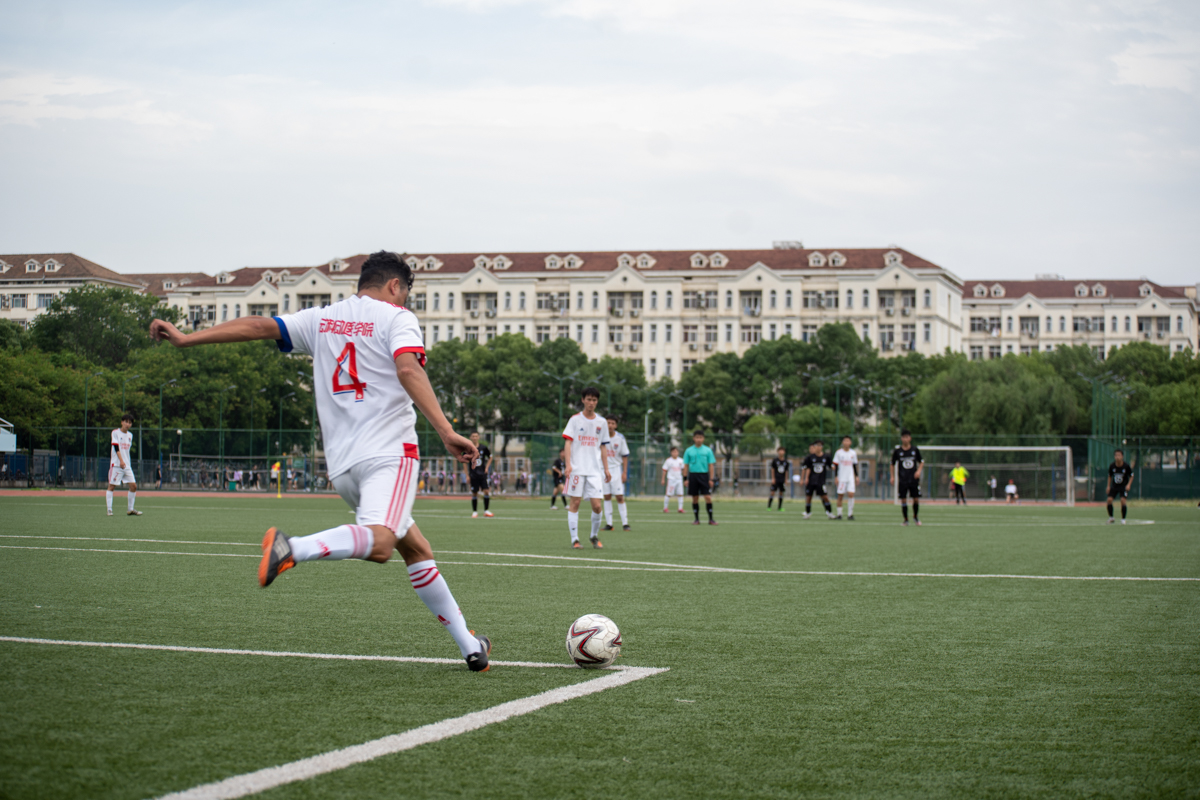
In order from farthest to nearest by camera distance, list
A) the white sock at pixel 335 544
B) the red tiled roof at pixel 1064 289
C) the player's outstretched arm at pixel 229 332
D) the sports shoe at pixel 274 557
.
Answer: the red tiled roof at pixel 1064 289, the player's outstretched arm at pixel 229 332, the white sock at pixel 335 544, the sports shoe at pixel 274 557

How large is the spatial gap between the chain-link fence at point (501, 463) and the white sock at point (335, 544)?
44.9 meters

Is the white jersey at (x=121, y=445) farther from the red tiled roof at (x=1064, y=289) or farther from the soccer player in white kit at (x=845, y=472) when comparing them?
the red tiled roof at (x=1064, y=289)

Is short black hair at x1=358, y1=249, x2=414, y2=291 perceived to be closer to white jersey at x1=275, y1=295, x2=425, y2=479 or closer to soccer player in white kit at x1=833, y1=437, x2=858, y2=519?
white jersey at x1=275, y1=295, x2=425, y2=479

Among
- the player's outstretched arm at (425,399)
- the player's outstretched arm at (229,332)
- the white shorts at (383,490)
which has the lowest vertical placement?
the white shorts at (383,490)

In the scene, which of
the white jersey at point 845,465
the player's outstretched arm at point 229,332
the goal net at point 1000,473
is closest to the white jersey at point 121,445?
the white jersey at point 845,465

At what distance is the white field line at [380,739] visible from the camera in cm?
323

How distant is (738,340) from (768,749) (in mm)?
103158

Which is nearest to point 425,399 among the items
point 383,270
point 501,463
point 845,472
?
point 383,270

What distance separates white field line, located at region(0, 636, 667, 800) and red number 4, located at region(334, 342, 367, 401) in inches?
57.5

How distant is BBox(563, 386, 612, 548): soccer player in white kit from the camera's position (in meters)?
15.6

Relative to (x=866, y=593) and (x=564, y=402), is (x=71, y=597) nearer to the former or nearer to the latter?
(x=866, y=593)

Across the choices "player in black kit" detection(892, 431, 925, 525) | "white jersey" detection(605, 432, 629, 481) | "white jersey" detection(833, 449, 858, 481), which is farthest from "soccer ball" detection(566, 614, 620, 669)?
"white jersey" detection(833, 449, 858, 481)

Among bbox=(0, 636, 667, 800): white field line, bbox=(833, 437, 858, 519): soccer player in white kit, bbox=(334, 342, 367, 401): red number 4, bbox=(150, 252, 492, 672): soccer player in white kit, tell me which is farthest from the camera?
bbox=(833, 437, 858, 519): soccer player in white kit

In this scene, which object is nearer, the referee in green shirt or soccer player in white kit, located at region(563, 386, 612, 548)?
soccer player in white kit, located at region(563, 386, 612, 548)
